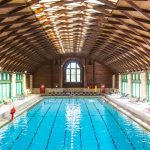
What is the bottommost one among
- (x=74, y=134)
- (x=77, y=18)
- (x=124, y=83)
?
(x=74, y=134)

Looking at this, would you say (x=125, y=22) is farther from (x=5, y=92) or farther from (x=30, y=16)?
(x=5, y=92)

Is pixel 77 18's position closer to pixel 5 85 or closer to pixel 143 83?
pixel 143 83

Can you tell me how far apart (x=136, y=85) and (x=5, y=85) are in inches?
576

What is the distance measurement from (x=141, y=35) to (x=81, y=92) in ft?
98.2

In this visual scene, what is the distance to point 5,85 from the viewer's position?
36.6 meters

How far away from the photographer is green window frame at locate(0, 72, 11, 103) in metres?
34.7

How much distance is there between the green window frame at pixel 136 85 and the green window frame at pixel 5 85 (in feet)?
47.1

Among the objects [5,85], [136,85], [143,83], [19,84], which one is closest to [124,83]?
[136,85]

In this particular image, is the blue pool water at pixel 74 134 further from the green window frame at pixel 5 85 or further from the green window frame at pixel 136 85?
the green window frame at pixel 136 85

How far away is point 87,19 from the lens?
20.8m

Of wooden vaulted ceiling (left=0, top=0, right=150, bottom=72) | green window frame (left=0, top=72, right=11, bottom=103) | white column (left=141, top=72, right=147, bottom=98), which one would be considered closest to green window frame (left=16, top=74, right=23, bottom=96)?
green window frame (left=0, top=72, right=11, bottom=103)

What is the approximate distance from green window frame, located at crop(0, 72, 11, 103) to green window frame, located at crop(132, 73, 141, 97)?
1434 centimetres

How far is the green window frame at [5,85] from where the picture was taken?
34.7 metres

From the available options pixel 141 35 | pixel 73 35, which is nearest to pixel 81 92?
pixel 73 35
